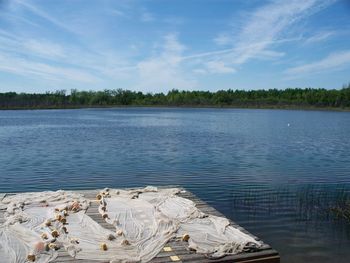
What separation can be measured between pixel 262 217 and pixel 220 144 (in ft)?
55.4

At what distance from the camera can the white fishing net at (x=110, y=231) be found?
6.25 m

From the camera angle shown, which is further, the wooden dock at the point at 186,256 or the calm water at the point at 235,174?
the calm water at the point at 235,174

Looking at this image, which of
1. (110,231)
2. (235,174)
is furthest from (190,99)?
(110,231)

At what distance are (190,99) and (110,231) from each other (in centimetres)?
12772

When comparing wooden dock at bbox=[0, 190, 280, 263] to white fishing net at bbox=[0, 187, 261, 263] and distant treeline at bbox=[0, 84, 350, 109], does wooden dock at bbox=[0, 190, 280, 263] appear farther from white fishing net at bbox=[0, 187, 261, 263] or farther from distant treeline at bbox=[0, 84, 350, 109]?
distant treeline at bbox=[0, 84, 350, 109]

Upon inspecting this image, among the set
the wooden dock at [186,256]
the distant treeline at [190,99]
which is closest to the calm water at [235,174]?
the wooden dock at [186,256]

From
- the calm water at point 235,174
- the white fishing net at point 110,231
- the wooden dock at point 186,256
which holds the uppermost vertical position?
the white fishing net at point 110,231

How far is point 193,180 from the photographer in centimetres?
1518

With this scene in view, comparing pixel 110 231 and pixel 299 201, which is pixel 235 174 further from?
pixel 110 231

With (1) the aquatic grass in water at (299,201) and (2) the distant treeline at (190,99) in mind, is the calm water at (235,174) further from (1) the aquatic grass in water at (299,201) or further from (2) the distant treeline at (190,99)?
(2) the distant treeline at (190,99)

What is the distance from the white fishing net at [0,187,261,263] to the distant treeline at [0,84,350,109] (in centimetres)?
9680

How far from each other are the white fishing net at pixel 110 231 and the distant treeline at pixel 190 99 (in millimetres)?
96803

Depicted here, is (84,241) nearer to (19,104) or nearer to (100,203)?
(100,203)

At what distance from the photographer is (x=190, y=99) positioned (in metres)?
134
